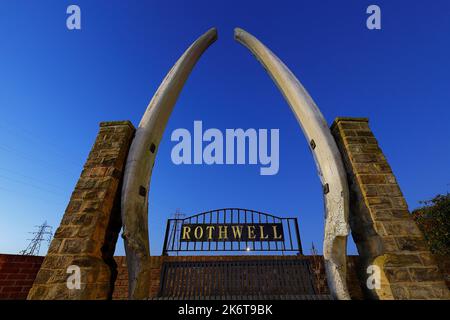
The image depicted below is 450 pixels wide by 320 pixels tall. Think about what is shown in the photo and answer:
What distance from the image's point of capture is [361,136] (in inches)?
107

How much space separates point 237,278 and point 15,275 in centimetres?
401

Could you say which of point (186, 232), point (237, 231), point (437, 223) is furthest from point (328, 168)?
point (437, 223)

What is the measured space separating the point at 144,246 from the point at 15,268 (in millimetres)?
2798

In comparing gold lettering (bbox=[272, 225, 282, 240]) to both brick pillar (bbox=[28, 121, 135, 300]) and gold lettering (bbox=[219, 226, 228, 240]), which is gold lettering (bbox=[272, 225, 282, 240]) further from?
brick pillar (bbox=[28, 121, 135, 300])

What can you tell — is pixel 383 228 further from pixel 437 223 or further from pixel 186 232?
pixel 437 223

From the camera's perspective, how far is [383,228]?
204cm

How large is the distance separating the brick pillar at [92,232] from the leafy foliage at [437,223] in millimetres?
9236

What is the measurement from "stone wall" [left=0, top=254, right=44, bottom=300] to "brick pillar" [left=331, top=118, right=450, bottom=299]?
16.4 feet

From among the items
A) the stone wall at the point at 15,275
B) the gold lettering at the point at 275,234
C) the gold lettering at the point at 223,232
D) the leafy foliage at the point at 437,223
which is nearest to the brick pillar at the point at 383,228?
the gold lettering at the point at 275,234

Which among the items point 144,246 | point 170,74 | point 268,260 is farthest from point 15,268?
point 268,260

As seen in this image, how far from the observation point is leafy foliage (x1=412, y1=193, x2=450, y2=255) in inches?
243

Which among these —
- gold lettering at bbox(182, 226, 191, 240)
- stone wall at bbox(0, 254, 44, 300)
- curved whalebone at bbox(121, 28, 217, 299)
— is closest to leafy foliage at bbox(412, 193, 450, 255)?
gold lettering at bbox(182, 226, 191, 240)

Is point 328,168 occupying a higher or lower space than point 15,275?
higher
